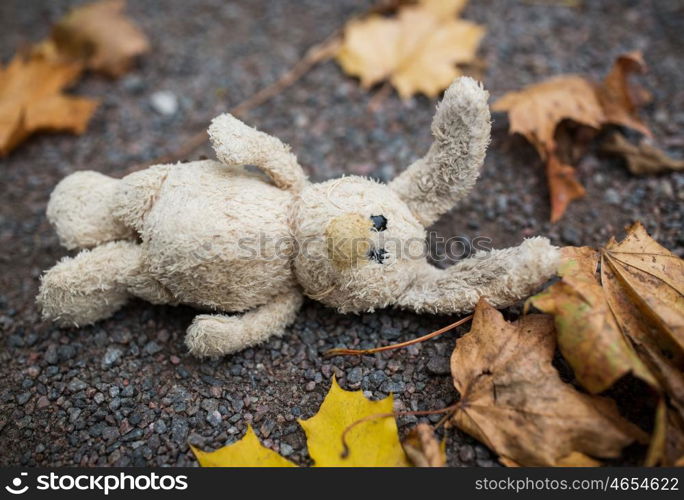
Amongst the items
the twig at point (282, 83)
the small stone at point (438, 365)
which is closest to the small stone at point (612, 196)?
the small stone at point (438, 365)

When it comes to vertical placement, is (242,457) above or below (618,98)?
below

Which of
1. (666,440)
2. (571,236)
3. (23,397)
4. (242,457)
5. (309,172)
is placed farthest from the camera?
(309,172)

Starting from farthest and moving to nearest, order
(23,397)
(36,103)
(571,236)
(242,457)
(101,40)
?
(101,40) → (36,103) → (571,236) → (23,397) → (242,457)

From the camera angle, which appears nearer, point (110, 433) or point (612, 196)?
point (110, 433)

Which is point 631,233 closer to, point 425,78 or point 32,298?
point 425,78

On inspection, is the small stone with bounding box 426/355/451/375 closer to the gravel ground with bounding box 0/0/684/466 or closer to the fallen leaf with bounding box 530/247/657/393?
the gravel ground with bounding box 0/0/684/466

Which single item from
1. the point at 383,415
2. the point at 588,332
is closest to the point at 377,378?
the point at 383,415

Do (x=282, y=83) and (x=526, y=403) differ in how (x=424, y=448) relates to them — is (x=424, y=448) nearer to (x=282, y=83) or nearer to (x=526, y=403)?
(x=526, y=403)

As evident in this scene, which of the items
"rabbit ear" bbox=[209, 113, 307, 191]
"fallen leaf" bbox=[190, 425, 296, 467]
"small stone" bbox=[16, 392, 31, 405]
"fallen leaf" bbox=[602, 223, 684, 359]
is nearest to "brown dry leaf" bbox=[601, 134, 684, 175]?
"fallen leaf" bbox=[602, 223, 684, 359]
